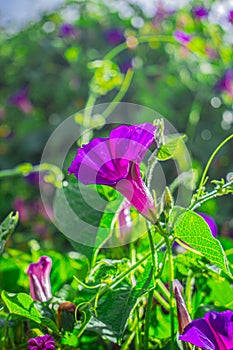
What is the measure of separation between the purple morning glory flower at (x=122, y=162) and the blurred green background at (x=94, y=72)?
100 cm

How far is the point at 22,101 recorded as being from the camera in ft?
7.47

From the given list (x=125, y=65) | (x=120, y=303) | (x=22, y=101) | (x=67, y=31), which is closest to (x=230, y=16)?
(x=125, y=65)

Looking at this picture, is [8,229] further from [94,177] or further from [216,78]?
[216,78]

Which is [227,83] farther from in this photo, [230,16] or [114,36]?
[114,36]

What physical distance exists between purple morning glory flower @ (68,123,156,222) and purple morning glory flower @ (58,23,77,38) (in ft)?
6.12

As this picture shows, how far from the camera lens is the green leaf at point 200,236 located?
1.58ft

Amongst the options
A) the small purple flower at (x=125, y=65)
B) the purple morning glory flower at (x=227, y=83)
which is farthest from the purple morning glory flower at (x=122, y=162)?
the small purple flower at (x=125, y=65)

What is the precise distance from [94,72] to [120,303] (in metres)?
1.13

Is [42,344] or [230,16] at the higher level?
[230,16]

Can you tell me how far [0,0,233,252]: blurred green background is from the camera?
1802mm

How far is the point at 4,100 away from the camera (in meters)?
2.50

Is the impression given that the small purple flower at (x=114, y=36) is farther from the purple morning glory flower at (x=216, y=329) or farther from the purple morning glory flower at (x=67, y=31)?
the purple morning glory flower at (x=216, y=329)

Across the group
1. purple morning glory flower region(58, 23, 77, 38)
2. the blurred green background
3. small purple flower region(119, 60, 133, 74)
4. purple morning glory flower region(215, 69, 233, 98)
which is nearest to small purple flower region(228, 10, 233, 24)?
the blurred green background

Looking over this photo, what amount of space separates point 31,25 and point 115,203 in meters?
2.03
